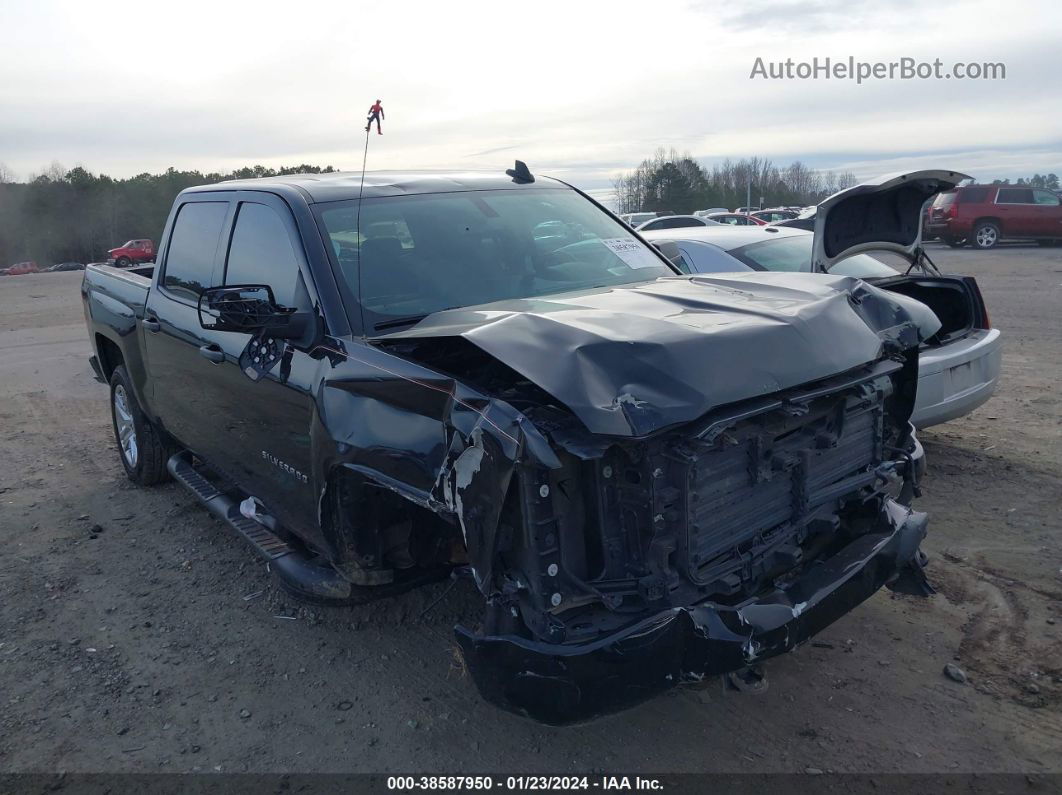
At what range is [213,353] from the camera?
4168 millimetres

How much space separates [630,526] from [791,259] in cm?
502

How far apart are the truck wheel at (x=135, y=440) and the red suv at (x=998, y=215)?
23175 millimetres

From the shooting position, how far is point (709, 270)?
6820 mm

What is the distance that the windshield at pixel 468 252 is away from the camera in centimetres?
359

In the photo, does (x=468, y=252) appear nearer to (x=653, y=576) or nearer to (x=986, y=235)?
(x=653, y=576)

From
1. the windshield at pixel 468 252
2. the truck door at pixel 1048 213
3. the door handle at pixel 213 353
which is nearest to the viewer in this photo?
the windshield at pixel 468 252

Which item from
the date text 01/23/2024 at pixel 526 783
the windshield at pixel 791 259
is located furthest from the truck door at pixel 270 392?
the windshield at pixel 791 259

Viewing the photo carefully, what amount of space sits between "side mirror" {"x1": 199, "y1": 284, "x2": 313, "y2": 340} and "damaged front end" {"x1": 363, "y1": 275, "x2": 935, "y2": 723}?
0.53 meters

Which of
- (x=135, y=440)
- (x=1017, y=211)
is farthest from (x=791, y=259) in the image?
(x=1017, y=211)

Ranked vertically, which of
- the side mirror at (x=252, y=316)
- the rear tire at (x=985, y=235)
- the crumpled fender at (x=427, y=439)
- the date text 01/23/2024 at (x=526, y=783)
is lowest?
the date text 01/23/2024 at (x=526, y=783)

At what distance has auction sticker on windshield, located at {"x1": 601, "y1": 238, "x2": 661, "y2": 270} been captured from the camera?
4.36 m

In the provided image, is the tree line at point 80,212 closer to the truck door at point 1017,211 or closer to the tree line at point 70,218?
the tree line at point 70,218

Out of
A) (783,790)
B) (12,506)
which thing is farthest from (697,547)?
(12,506)

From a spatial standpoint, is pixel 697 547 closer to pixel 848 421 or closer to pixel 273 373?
pixel 848 421
